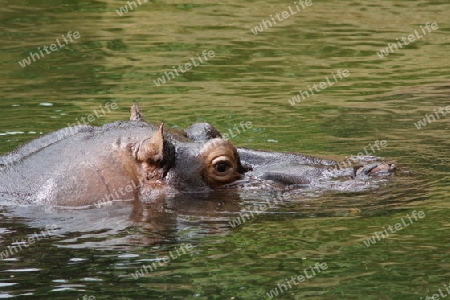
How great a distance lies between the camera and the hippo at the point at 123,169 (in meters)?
9.24

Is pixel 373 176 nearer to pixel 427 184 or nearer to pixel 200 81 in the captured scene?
pixel 427 184

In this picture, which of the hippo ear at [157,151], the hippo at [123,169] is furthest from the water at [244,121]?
the hippo ear at [157,151]

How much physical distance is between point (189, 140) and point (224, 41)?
10438 millimetres

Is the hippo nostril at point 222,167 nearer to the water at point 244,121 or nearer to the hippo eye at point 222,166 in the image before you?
the hippo eye at point 222,166

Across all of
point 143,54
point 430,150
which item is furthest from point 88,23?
point 430,150

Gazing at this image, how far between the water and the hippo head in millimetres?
173

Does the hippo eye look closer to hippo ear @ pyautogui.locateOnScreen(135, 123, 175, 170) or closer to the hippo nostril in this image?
the hippo nostril

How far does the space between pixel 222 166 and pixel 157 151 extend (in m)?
0.66

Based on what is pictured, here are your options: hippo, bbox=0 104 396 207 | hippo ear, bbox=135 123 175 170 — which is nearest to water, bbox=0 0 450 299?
hippo, bbox=0 104 396 207

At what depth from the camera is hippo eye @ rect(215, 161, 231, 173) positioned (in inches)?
373

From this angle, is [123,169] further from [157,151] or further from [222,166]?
[222,166]

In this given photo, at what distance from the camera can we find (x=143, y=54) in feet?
62.2

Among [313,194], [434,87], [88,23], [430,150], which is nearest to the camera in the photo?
[313,194]

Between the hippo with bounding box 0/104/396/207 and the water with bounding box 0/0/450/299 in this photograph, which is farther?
the hippo with bounding box 0/104/396/207
